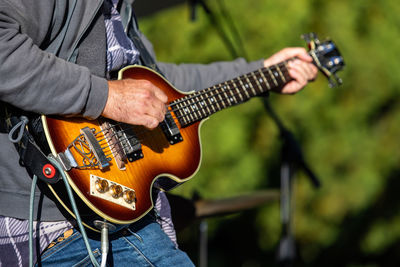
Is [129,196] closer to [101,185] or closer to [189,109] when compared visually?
[101,185]

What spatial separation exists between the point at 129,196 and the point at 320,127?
2726 millimetres

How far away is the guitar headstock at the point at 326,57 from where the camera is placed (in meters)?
1.93

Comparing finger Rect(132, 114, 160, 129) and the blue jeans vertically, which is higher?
finger Rect(132, 114, 160, 129)

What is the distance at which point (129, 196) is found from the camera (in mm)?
1255

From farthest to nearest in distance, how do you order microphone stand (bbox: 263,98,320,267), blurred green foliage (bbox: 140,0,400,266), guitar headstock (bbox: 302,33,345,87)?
1. blurred green foliage (bbox: 140,0,400,266)
2. microphone stand (bbox: 263,98,320,267)
3. guitar headstock (bbox: 302,33,345,87)

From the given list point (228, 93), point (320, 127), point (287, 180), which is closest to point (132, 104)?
point (228, 93)

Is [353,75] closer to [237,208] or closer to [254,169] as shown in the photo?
[254,169]

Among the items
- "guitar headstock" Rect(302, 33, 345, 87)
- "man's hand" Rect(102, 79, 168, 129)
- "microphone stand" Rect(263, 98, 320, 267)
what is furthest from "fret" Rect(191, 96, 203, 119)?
"microphone stand" Rect(263, 98, 320, 267)

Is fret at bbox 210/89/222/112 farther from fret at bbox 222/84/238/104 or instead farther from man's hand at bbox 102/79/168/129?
man's hand at bbox 102/79/168/129

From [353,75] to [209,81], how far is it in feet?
7.03

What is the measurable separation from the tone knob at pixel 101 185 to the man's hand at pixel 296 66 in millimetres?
894

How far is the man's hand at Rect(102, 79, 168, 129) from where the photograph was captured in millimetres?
1225

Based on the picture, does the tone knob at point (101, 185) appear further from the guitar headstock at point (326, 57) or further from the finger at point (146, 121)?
the guitar headstock at point (326, 57)

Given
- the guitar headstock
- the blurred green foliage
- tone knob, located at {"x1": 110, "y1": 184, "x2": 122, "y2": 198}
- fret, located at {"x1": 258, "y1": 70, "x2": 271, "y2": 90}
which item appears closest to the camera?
tone knob, located at {"x1": 110, "y1": 184, "x2": 122, "y2": 198}
